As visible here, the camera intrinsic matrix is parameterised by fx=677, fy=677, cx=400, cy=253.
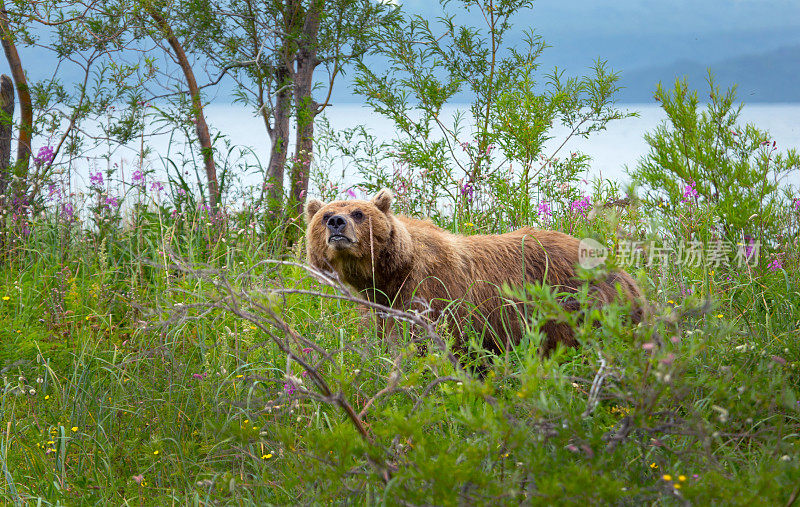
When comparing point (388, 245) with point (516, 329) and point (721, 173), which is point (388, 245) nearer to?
point (516, 329)

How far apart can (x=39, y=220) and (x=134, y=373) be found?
3134 millimetres

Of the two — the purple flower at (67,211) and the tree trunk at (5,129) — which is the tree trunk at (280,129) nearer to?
the purple flower at (67,211)

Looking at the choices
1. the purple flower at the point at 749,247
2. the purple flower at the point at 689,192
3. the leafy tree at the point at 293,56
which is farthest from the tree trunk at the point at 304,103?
the purple flower at the point at 749,247

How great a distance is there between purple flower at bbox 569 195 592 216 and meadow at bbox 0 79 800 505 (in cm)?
7

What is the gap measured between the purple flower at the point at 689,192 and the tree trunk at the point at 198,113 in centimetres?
440

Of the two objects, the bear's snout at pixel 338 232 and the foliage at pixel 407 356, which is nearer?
the foliage at pixel 407 356

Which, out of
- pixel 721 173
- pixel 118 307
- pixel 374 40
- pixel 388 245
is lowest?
pixel 118 307

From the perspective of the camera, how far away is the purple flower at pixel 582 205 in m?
6.43

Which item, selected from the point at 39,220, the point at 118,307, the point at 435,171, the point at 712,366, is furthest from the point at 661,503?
the point at 39,220

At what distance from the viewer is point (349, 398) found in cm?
347

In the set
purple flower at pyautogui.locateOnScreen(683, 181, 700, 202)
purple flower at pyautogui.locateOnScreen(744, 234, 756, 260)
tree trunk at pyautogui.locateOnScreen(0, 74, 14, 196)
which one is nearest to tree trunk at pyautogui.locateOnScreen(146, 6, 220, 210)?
tree trunk at pyautogui.locateOnScreen(0, 74, 14, 196)

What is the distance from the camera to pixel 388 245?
180 inches

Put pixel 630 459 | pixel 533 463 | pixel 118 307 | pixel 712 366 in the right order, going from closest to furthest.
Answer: pixel 533 463, pixel 630 459, pixel 712 366, pixel 118 307

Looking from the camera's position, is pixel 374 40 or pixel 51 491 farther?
pixel 374 40
